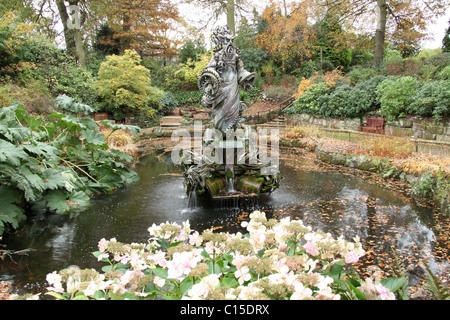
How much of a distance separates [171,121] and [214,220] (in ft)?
55.5

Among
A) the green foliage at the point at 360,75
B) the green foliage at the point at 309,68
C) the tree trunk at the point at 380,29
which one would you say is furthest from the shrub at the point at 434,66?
the green foliage at the point at 309,68

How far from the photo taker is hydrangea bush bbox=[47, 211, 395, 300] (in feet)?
3.99

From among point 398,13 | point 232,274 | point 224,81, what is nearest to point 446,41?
point 398,13

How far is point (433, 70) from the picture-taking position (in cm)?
1460

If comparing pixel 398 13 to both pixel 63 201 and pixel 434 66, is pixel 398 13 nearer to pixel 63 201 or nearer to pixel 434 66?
pixel 434 66

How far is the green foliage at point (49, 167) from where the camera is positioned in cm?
432

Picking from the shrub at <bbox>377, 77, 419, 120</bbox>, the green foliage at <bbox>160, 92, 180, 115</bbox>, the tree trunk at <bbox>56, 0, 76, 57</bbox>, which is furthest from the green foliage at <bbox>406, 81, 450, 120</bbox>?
the tree trunk at <bbox>56, 0, 76, 57</bbox>

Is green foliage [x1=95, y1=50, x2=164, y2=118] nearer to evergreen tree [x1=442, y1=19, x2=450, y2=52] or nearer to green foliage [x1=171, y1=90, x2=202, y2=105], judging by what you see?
green foliage [x1=171, y1=90, x2=202, y2=105]

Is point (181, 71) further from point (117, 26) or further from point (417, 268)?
point (417, 268)

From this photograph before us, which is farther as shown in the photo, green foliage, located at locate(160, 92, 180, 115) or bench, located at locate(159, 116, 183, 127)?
green foliage, located at locate(160, 92, 180, 115)

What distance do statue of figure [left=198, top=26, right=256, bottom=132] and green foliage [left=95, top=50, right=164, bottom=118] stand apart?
13.4 meters

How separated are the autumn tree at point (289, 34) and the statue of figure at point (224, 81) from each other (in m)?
18.4
